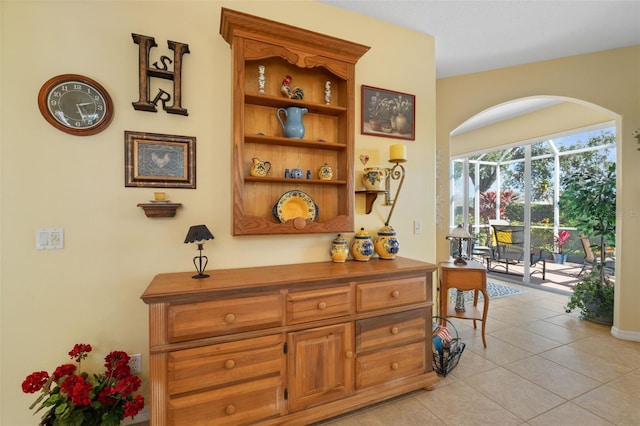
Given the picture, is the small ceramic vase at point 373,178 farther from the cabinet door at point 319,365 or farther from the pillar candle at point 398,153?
the cabinet door at point 319,365

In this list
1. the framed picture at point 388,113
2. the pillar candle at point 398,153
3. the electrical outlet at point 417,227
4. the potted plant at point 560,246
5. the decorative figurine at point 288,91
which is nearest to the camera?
the decorative figurine at point 288,91

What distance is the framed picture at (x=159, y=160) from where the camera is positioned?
1.72 m

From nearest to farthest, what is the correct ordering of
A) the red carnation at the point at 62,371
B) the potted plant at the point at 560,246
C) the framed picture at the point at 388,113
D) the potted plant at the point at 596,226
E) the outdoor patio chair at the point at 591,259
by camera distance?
the red carnation at the point at 62,371
the framed picture at the point at 388,113
the potted plant at the point at 596,226
the outdoor patio chair at the point at 591,259
the potted plant at the point at 560,246

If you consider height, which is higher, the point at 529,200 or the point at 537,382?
the point at 529,200

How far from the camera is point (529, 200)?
15.8ft

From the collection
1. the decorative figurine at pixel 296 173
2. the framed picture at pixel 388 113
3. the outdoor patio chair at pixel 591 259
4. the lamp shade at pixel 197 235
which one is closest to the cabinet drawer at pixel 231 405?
the lamp shade at pixel 197 235

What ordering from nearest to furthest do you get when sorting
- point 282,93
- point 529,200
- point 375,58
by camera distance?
point 282,93 < point 375,58 < point 529,200

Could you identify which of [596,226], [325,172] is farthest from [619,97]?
[325,172]

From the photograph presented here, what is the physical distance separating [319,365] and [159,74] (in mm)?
2030

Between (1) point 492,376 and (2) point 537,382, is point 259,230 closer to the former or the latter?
(1) point 492,376

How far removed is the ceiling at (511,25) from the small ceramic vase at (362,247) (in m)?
1.82

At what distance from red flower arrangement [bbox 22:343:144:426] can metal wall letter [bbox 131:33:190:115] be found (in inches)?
56.9

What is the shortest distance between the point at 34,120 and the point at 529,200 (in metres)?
6.10

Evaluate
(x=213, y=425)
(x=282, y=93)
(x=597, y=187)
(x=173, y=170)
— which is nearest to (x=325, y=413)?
(x=213, y=425)
